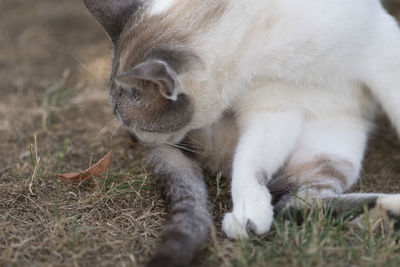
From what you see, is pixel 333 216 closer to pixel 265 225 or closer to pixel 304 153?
pixel 265 225

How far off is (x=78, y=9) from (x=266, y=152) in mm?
3748

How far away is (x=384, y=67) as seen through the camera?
2.29 m

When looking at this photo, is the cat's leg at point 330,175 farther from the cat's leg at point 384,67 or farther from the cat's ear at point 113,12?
the cat's ear at point 113,12

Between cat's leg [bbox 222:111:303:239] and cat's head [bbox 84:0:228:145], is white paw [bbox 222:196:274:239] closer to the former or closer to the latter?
cat's leg [bbox 222:111:303:239]

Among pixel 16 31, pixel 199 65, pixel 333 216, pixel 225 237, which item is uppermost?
pixel 199 65

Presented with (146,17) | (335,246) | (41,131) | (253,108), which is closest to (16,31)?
(41,131)

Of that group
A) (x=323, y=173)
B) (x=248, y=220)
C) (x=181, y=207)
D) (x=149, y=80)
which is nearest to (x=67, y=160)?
(x=149, y=80)

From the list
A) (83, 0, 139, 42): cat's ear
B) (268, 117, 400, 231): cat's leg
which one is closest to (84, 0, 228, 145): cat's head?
(83, 0, 139, 42): cat's ear

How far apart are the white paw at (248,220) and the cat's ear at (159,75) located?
557mm

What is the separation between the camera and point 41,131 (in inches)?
125

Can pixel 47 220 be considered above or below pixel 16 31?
above

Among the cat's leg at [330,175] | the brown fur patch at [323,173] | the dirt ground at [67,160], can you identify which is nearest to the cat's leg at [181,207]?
the dirt ground at [67,160]

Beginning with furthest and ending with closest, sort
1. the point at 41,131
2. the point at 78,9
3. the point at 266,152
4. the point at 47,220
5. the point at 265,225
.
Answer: the point at 78,9
the point at 41,131
the point at 266,152
the point at 47,220
the point at 265,225

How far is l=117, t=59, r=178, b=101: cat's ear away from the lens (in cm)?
191
